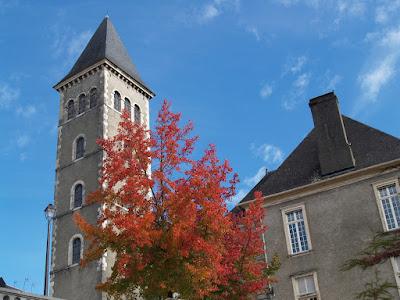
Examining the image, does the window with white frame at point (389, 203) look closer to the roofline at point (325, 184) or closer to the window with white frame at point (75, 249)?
the roofline at point (325, 184)

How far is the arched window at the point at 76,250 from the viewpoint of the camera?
107 ft

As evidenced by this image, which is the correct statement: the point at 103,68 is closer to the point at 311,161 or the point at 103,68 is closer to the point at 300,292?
the point at 311,161

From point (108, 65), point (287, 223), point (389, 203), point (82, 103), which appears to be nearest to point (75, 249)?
point (82, 103)

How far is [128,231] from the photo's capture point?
17.2 meters

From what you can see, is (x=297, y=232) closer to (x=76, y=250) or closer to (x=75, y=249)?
(x=76, y=250)

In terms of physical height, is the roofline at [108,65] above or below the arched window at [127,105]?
above

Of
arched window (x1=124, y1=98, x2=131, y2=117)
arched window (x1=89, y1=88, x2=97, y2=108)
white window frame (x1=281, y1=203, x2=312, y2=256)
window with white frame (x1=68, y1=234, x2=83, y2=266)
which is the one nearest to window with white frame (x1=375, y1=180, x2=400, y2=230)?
white window frame (x1=281, y1=203, x2=312, y2=256)

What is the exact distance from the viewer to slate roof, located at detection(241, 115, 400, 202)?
23.9 m

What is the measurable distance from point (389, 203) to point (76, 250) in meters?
19.2

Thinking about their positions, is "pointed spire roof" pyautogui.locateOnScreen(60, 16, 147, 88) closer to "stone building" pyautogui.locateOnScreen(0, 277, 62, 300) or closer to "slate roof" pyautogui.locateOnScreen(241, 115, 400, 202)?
"slate roof" pyautogui.locateOnScreen(241, 115, 400, 202)

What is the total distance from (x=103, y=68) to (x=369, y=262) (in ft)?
104

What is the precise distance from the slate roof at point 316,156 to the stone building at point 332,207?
0.15ft

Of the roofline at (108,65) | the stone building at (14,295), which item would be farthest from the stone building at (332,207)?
the roofline at (108,65)

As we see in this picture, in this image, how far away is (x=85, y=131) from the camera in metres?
37.2
